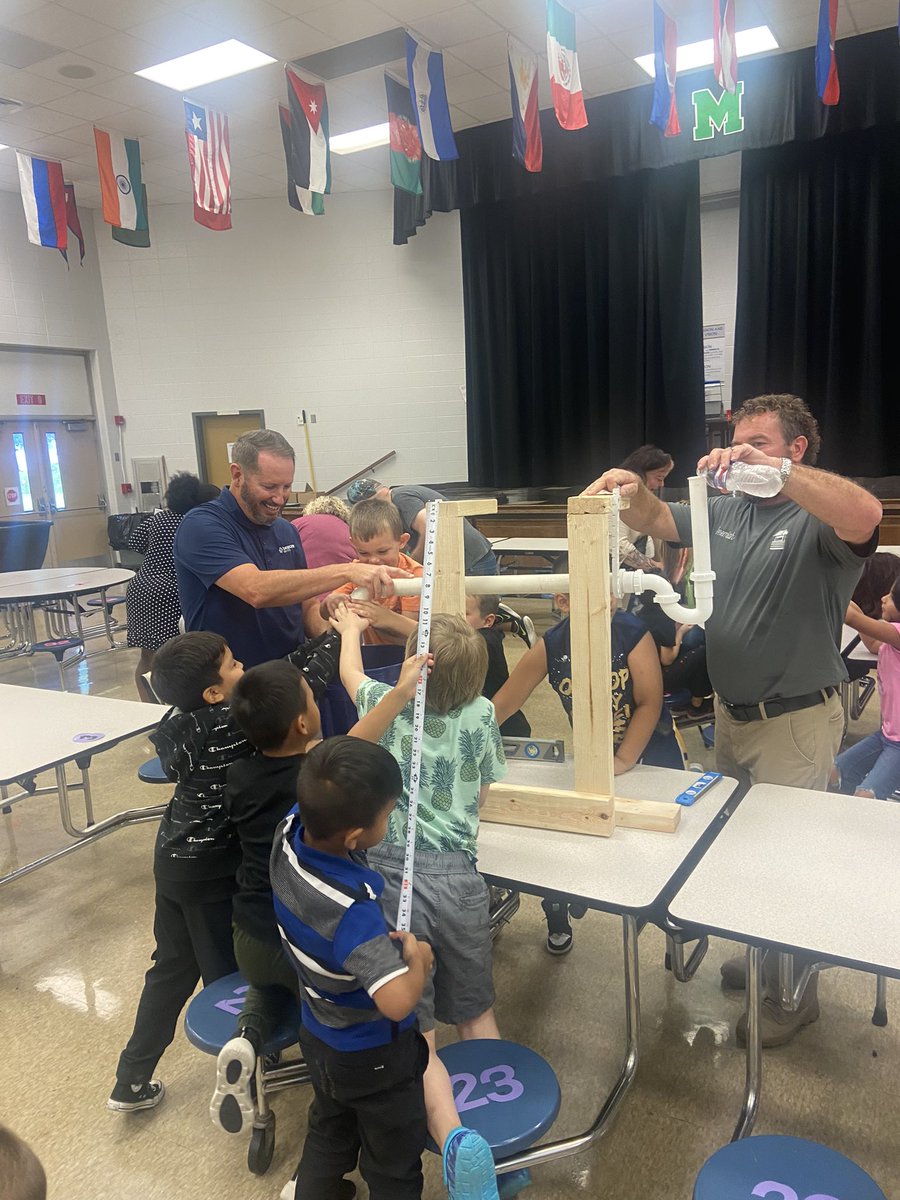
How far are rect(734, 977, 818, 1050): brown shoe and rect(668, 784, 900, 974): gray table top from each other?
0.57 meters

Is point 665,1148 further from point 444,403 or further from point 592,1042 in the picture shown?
point 444,403

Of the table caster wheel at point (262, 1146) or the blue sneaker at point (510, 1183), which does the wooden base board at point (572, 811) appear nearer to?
the blue sneaker at point (510, 1183)

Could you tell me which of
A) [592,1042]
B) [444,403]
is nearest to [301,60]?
[444,403]

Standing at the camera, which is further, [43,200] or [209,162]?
[43,200]

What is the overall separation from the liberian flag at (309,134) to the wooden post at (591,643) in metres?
5.06

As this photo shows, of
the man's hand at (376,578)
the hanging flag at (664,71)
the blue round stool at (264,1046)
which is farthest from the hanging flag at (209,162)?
the blue round stool at (264,1046)

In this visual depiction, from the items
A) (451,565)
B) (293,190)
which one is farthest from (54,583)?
(451,565)

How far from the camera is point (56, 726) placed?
263 centimetres

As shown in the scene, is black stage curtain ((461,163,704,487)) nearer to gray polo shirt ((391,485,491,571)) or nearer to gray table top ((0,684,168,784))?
gray polo shirt ((391,485,491,571))

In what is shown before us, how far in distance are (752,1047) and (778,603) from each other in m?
0.94

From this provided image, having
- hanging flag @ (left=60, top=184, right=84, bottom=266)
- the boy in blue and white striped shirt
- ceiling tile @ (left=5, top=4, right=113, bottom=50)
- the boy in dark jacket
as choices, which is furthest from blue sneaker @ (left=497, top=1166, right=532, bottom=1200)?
hanging flag @ (left=60, top=184, right=84, bottom=266)

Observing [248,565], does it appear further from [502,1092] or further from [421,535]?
[502,1092]

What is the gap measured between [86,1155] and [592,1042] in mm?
1165

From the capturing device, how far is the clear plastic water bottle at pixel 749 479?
1.61 meters
